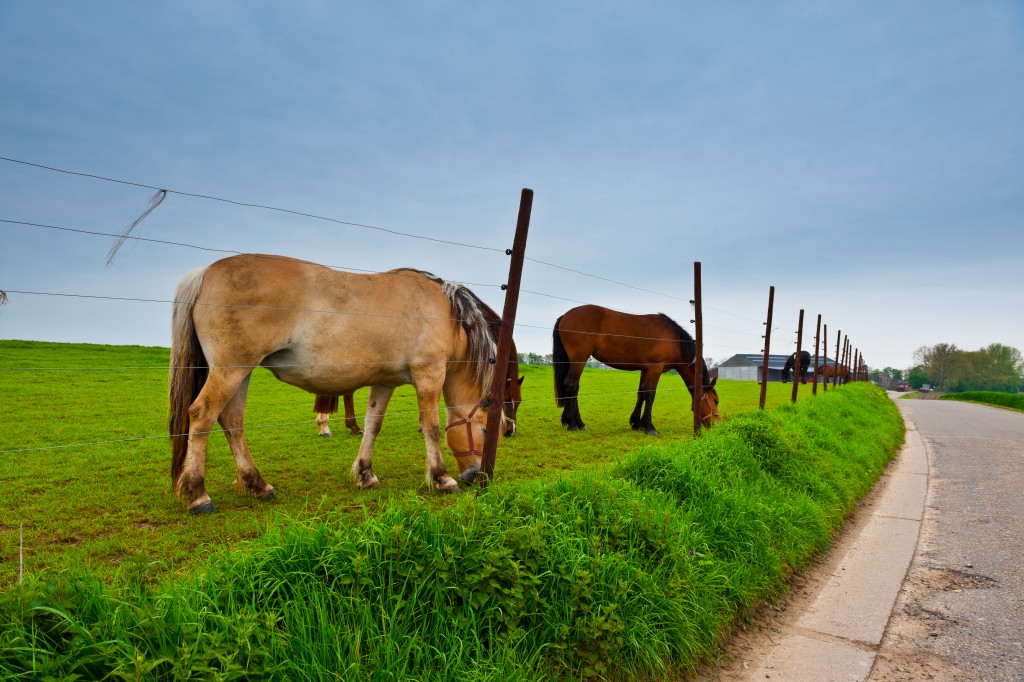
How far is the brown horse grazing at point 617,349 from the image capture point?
36.4 ft

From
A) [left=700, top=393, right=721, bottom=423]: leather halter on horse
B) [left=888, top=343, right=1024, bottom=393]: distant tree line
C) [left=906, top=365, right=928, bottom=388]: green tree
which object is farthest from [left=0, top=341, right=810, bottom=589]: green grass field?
[left=906, top=365, right=928, bottom=388]: green tree

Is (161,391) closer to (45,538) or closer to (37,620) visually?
(45,538)

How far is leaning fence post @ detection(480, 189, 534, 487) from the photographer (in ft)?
14.6

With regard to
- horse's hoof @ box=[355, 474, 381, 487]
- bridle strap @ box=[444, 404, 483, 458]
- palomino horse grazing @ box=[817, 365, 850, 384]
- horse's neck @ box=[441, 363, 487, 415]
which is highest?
palomino horse grazing @ box=[817, 365, 850, 384]

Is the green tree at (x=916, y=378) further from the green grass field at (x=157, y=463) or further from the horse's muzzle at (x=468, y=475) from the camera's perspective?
the horse's muzzle at (x=468, y=475)

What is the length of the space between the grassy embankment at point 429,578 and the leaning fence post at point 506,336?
2.17ft

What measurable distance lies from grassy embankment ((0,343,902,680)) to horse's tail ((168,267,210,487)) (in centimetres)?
70

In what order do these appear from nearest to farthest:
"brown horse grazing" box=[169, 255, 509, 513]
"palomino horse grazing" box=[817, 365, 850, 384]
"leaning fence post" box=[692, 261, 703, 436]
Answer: "brown horse grazing" box=[169, 255, 509, 513] → "leaning fence post" box=[692, 261, 703, 436] → "palomino horse grazing" box=[817, 365, 850, 384]

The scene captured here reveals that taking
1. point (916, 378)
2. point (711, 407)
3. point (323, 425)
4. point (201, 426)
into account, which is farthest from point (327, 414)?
point (916, 378)

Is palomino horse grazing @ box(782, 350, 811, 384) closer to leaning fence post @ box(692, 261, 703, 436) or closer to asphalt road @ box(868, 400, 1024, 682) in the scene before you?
leaning fence post @ box(692, 261, 703, 436)

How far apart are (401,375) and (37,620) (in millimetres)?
3935

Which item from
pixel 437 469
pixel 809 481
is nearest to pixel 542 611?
pixel 437 469

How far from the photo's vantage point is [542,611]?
2588 mm

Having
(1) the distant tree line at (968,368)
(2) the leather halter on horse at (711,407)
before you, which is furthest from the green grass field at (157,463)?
(1) the distant tree line at (968,368)
